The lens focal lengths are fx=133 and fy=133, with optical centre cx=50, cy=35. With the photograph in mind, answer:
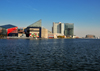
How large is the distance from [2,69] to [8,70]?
4.07 feet

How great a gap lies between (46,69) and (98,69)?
8.56 m

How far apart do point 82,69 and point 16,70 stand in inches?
419

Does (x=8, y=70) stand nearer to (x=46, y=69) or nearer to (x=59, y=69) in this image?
(x=46, y=69)

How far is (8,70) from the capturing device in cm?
2062

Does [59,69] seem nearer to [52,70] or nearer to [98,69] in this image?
[52,70]

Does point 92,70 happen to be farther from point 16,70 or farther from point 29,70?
point 16,70

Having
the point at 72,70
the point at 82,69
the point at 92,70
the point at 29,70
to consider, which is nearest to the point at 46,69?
the point at 29,70

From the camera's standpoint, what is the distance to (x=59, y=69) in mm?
21625

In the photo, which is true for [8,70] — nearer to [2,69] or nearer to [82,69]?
[2,69]

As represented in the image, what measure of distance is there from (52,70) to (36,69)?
8.59 ft

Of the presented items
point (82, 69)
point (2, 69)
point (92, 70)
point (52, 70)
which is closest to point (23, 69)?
point (2, 69)

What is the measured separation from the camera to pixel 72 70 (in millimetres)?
21125

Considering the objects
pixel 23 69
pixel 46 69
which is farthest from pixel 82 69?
pixel 23 69

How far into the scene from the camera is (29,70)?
2075 centimetres
